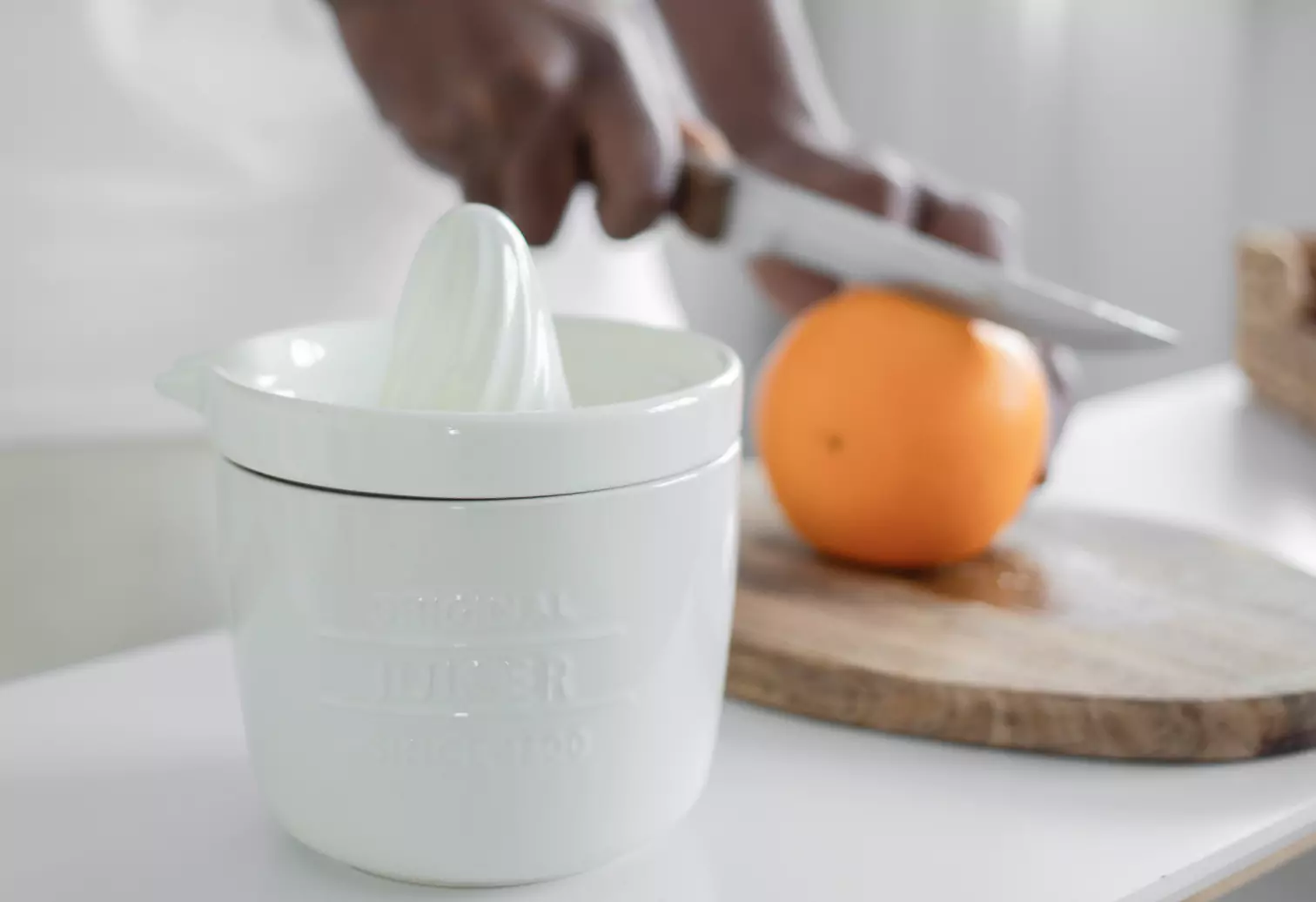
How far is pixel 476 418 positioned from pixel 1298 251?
2.41ft

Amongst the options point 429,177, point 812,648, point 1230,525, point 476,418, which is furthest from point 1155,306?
point 476,418

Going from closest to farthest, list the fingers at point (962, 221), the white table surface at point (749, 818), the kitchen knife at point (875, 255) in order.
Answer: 1. the white table surface at point (749, 818)
2. the kitchen knife at point (875, 255)
3. the fingers at point (962, 221)

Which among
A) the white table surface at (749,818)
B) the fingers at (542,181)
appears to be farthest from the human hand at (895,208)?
the white table surface at (749,818)

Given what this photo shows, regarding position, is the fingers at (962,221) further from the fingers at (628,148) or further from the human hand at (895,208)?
the fingers at (628,148)

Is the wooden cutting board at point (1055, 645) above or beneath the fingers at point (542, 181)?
beneath

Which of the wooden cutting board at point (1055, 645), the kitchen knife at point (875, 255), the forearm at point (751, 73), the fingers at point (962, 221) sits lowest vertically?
the wooden cutting board at point (1055, 645)

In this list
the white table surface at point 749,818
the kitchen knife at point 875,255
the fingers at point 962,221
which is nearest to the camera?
the white table surface at point 749,818

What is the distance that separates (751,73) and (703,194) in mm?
150

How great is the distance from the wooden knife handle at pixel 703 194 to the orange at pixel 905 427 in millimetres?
64

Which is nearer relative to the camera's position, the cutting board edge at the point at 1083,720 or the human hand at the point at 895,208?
the cutting board edge at the point at 1083,720

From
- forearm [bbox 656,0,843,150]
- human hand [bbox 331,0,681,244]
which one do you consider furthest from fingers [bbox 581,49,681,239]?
forearm [bbox 656,0,843,150]

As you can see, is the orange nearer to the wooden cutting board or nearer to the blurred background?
the wooden cutting board

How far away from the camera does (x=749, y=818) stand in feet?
1.24

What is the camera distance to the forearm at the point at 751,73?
68 cm
